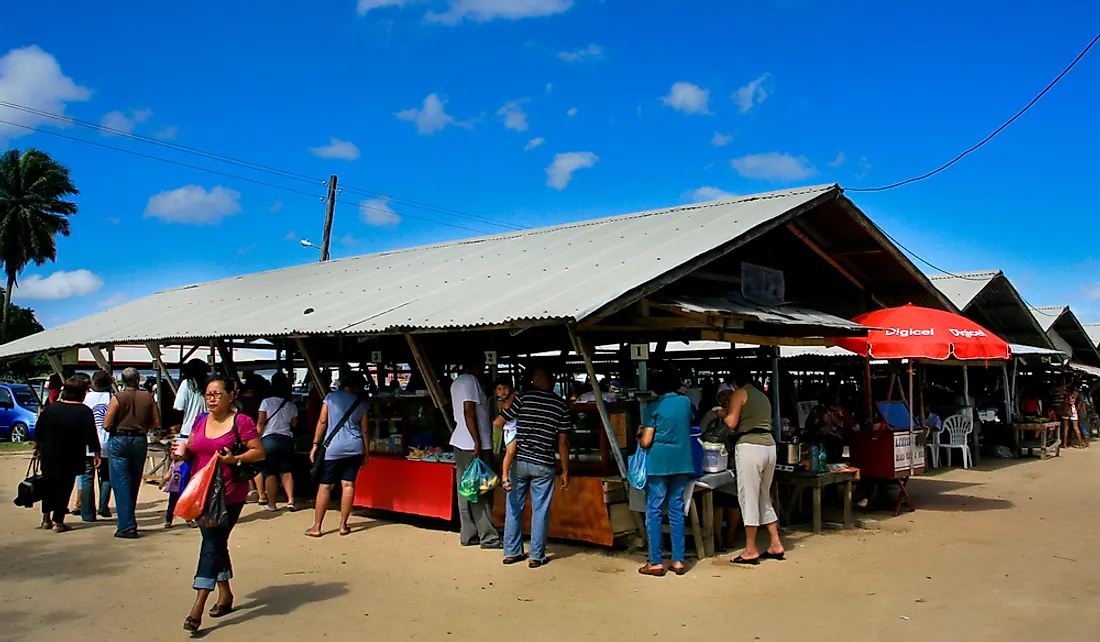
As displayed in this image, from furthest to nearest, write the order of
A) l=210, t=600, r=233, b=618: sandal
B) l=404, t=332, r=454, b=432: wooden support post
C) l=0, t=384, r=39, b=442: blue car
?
l=0, t=384, r=39, b=442: blue car < l=404, t=332, r=454, b=432: wooden support post < l=210, t=600, r=233, b=618: sandal

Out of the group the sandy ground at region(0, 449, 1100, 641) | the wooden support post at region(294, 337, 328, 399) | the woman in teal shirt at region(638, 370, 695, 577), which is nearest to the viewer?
the sandy ground at region(0, 449, 1100, 641)

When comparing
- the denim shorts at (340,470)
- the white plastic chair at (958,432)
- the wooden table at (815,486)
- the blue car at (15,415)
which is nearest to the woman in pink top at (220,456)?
the denim shorts at (340,470)

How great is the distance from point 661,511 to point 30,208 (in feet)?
146

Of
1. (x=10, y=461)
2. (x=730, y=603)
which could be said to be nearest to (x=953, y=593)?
(x=730, y=603)

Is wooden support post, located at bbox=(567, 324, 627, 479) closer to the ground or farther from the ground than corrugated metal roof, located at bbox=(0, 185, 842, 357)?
closer to the ground

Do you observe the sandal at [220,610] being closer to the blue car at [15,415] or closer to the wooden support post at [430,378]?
the wooden support post at [430,378]

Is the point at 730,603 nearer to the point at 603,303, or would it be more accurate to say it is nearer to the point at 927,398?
the point at 603,303

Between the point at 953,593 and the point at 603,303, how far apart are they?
333 cm

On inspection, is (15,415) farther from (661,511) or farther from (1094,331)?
(1094,331)

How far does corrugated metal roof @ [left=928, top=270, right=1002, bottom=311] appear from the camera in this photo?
52.7 ft

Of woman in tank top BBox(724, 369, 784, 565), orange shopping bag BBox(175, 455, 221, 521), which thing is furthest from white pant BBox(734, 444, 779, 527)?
orange shopping bag BBox(175, 455, 221, 521)

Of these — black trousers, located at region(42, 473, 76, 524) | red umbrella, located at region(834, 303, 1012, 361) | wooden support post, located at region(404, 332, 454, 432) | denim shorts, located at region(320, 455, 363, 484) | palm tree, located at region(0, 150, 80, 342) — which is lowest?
black trousers, located at region(42, 473, 76, 524)

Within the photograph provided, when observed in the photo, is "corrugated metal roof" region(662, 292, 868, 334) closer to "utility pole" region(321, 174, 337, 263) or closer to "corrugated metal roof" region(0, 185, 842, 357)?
"corrugated metal roof" region(0, 185, 842, 357)

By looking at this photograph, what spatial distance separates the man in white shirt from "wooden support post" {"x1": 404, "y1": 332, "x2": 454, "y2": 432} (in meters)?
0.38
